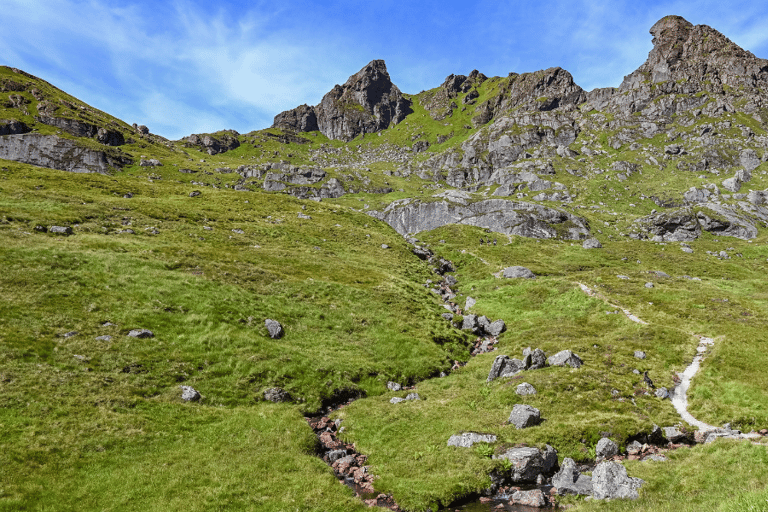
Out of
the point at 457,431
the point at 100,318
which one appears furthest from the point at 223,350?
the point at 457,431

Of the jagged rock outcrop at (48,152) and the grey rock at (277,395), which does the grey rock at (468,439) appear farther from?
the jagged rock outcrop at (48,152)

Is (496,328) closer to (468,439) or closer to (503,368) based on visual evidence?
(503,368)

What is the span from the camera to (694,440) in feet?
73.7

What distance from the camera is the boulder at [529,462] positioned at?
786 inches

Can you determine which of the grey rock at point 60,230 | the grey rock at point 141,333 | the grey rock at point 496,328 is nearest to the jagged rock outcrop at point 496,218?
the grey rock at point 496,328

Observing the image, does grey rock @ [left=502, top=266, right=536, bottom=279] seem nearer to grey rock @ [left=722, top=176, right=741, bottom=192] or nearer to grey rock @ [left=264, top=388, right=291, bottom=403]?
grey rock @ [left=264, top=388, right=291, bottom=403]

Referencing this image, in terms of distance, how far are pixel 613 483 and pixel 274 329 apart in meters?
30.4

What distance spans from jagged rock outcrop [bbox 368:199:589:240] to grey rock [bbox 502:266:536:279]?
187 ft

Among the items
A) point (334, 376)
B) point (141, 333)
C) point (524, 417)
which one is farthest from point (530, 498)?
point (141, 333)

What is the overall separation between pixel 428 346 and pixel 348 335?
9.31 metres

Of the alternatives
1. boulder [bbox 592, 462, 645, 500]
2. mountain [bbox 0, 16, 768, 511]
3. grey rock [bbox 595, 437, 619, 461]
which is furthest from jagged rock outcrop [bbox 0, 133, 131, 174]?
boulder [bbox 592, 462, 645, 500]

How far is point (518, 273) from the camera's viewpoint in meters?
70.3

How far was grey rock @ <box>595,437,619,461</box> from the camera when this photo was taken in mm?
21203

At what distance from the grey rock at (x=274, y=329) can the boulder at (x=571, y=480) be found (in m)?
27.0
